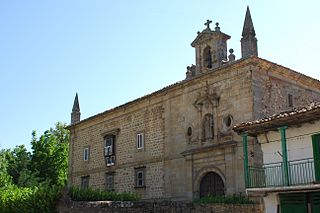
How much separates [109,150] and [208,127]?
9449 mm

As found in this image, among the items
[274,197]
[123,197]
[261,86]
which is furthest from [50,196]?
[261,86]

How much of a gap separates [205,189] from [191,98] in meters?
4.94

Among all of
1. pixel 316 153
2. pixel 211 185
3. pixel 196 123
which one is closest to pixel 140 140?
pixel 196 123

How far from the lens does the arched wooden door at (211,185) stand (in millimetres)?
22828

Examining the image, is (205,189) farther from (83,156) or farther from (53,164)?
(53,164)

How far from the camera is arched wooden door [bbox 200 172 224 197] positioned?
22.8 metres

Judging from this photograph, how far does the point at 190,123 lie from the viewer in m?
24.9

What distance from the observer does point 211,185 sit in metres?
23.3

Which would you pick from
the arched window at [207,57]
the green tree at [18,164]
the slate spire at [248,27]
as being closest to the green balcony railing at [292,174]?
the slate spire at [248,27]

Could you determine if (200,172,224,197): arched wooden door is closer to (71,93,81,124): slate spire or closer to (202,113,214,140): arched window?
(202,113,214,140): arched window

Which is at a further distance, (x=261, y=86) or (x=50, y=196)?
(x=261, y=86)

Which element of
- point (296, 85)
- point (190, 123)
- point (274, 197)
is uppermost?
point (296, 85)

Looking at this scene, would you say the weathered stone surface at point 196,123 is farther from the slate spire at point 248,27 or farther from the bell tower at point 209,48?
the slate spire at point 248,27

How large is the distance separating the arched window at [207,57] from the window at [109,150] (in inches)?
353
